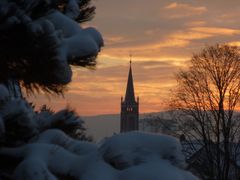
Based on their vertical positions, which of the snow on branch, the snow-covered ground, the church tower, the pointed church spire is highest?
the snow on branch

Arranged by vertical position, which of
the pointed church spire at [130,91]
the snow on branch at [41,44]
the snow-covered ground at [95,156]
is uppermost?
the snow on branch at [41,44]

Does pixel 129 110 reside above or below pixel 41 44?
below

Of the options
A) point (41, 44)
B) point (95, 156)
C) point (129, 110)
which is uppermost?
point (41, 44)

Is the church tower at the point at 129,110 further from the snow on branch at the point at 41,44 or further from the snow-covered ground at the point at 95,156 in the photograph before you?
the snow-covered ground at the point at 95,156

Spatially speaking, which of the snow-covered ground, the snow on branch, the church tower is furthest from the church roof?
the snow-covered ground

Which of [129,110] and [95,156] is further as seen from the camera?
[129,110]

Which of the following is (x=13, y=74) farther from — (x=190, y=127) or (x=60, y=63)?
(x=190, y=127)

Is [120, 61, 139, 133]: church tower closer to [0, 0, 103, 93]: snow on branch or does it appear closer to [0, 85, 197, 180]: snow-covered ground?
[0, 0, 103, 93]: snow on branch

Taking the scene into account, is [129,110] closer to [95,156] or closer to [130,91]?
[130,91]

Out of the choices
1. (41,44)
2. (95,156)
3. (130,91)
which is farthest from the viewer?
(130,91)

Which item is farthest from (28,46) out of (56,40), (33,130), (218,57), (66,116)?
(218,57)

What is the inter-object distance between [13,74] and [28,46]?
0.34 m

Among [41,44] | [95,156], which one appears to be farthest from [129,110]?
[95,156]

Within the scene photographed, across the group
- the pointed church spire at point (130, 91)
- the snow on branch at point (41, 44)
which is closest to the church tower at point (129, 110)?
the pointed church spire at point (130, 91)
